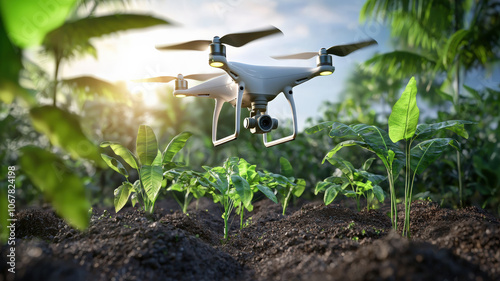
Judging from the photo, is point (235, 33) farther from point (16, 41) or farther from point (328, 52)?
point (16, 41)

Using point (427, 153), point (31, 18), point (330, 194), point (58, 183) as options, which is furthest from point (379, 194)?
point (31, 18)

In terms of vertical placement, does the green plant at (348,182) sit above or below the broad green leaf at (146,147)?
below

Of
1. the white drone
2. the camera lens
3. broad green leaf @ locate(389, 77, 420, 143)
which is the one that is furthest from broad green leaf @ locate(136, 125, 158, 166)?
broad green leaf @ locate(389, 77, 420, 143)

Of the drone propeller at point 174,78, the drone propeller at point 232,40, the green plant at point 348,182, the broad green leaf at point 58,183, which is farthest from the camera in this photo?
the green plant at point 348,182

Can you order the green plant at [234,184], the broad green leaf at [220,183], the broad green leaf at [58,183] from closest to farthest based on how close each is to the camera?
the broad green leaf at [58,183], the green plant at [234,184], the broad green leaf at [220,183]

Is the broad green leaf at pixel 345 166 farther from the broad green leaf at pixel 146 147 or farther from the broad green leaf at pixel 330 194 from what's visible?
the broad green leaf at pixel 146 147

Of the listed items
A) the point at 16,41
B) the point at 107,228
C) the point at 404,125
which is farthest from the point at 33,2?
the point at 404,125

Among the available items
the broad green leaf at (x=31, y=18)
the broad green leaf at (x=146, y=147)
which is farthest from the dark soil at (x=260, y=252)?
the broad green leaf at (x=31, y=18)
